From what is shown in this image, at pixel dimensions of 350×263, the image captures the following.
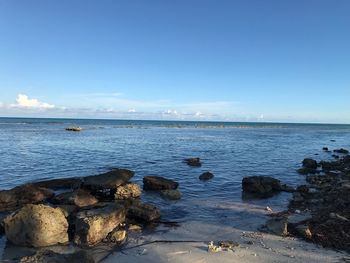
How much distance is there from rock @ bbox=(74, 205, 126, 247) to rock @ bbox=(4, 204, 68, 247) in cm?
52

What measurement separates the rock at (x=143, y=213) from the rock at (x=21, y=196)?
192 inches

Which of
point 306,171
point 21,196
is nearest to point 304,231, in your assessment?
point 21,196

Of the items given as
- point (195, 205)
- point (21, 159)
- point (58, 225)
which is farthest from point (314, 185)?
point (21, 159)

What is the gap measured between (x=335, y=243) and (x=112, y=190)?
10.2 m

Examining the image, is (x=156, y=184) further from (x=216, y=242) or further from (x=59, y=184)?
(x=216, y=242)

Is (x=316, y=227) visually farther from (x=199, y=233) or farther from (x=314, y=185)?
(x=314, y=185)

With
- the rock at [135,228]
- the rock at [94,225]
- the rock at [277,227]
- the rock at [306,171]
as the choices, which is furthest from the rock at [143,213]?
the rock at [306,171]

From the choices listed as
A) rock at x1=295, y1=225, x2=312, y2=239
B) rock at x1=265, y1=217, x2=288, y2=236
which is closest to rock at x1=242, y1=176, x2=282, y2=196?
rock at x1=265, y1=217, x2=288, y2=236

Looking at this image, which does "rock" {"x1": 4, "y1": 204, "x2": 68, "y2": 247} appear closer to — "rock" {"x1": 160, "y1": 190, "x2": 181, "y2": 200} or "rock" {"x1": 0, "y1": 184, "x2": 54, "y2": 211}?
"rock" {"x1": 0, "y1": 184, "x2": 54, "y2": 211}

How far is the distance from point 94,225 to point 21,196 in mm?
6344

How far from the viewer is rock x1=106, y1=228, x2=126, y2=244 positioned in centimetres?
1071

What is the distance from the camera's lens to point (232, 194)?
18484 mm

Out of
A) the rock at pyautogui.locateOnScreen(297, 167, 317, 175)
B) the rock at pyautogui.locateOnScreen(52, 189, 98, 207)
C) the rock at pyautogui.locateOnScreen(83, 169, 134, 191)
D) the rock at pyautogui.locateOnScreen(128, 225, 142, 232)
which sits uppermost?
the rock at pyautogui.locateOnScreen(83, 169, 134, 191)

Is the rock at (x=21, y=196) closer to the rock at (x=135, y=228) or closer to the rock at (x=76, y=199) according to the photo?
the rock at (x=76, y=199)
